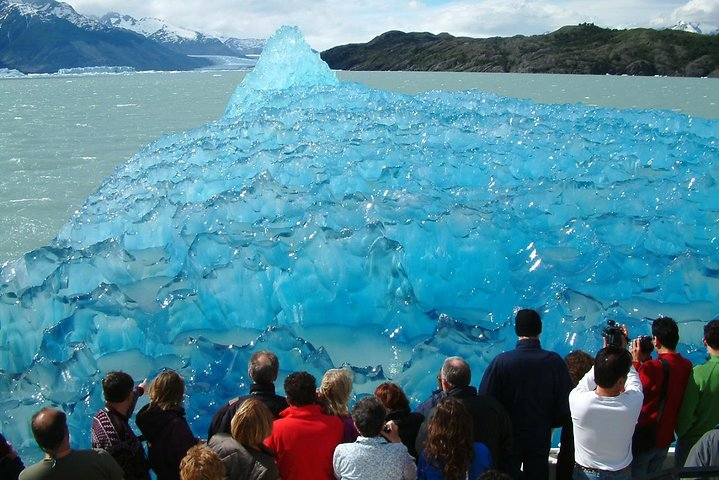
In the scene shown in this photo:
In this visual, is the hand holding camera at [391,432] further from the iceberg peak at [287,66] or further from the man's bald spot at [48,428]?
the iceberg peak at [287,66]

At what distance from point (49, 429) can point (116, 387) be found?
47 centimetres

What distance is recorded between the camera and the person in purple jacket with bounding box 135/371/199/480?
11.1ft

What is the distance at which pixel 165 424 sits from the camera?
11.2 ft

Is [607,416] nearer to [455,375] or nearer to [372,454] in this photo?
[455,375]

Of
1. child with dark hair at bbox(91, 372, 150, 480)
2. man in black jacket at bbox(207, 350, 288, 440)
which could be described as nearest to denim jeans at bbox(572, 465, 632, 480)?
man in black jacket at bbox(207, 350, 288, 440)

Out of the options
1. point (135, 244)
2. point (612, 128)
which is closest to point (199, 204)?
point (135, 244)

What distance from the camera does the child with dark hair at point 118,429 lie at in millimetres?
3322

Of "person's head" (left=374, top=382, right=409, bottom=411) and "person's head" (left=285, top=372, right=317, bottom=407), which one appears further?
"person's head" (left=374, top=382, right=409, bottom=411)

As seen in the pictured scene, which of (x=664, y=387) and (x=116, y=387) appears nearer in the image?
(x=116, y=387)

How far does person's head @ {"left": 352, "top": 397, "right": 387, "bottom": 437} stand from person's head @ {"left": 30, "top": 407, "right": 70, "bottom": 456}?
1187mm

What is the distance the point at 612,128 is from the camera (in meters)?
13.2

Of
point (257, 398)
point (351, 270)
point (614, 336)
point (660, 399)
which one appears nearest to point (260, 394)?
point (257, 398)

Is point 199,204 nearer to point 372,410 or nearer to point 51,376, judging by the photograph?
point 51,376

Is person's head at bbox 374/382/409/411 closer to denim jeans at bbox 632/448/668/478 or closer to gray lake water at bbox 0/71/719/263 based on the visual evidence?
denim jeans at bbox 632/448/668/478
